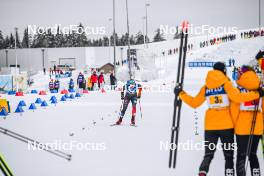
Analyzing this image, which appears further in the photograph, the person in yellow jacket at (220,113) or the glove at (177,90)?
the glove at (177,90)

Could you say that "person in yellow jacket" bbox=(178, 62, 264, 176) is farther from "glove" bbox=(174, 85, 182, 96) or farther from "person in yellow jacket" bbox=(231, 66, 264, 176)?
"glove" bbox=(174, 85, 182, 96)

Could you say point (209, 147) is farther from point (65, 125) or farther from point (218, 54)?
point (218, 54)

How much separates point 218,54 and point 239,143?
47.1 m

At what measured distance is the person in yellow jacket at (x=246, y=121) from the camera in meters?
4.93

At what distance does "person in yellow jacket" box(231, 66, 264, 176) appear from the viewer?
493 cm

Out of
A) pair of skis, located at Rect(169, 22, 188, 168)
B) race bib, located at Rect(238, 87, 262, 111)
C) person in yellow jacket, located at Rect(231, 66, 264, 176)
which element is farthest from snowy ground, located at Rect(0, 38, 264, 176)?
race bib, located at Rect(238, 87, 262, 111)

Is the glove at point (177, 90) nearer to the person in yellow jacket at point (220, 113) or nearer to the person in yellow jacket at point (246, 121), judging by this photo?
the person in yellow jacket at point (220, 113)

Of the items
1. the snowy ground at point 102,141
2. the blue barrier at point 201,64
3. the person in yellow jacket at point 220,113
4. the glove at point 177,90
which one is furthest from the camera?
the blue barrier at point 201,64

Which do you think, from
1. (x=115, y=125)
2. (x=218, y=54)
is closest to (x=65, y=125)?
(x=115, y=125)

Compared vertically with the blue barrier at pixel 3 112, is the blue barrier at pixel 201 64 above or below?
above

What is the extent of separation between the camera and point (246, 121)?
495 centimetres

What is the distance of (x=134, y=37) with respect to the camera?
399 ft

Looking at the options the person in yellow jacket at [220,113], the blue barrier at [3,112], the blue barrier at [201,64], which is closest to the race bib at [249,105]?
the person in yellow jacket at [220,113]

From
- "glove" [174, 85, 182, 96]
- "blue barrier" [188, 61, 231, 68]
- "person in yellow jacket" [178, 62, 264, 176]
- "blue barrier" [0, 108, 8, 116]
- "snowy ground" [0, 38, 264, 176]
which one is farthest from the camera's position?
"blue barrier" [188, 61, 231, 68]
